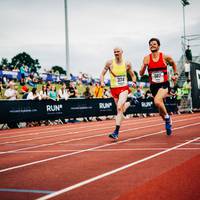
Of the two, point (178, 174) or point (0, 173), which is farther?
point (0, 173)

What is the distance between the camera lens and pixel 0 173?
18.5 ft

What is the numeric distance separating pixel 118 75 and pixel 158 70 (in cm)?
101

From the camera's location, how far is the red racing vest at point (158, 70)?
10.1m

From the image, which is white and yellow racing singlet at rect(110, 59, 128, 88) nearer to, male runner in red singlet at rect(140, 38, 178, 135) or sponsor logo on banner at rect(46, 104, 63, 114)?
male runner in red singlet at rect(140, 38, 178, 135)

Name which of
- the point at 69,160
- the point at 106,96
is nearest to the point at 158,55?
the point at 69,160

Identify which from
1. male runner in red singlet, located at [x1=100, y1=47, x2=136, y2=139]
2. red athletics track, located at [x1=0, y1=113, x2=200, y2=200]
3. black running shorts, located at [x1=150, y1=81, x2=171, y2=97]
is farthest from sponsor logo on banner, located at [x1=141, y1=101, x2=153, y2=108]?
red athletics track, located at [x1=0, y1=113, x2=200, y2=200]

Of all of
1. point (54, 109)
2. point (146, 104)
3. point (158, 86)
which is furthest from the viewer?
point (146, 104)

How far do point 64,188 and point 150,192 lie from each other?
0.97 meters

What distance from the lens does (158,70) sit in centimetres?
1012

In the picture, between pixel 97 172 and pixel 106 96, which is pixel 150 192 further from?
pixel 106 96

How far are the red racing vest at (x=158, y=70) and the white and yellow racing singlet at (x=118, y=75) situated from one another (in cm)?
67

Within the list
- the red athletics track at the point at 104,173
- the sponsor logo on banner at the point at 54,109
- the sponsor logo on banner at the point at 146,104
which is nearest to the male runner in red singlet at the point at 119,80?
the red athletics track at the point at 104,173

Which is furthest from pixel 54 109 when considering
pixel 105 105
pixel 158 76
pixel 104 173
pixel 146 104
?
pixel 104 173

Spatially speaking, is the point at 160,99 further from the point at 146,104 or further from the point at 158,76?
the point at 146,104
